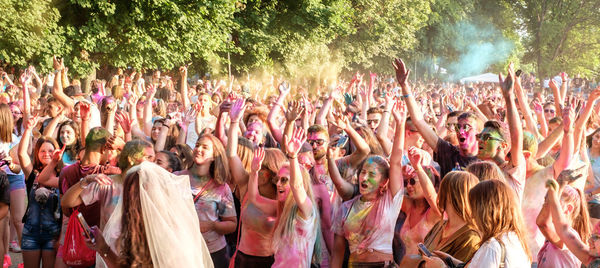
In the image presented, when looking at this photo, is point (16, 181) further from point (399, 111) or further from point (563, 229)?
point (563, 229)

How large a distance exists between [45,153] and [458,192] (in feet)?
14.0

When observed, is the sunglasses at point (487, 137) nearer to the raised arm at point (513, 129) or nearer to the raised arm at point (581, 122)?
the raised arm at point (513, 129)

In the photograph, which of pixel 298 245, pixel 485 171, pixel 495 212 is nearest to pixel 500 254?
pixel 495 212

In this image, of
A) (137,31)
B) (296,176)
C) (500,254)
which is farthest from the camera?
(137,31)

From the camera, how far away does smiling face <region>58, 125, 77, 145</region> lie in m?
6.86

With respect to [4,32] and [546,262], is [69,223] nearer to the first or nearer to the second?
[546,262]

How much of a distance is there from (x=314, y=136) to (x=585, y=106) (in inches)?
94.9

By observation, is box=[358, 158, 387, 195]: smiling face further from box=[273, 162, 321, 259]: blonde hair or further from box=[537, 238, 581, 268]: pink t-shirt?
box=[537, 238, 581, 268]: pink t-shirt

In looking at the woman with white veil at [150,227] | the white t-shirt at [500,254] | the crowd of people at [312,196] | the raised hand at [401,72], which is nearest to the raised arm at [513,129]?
the crowd of people at [312,196]

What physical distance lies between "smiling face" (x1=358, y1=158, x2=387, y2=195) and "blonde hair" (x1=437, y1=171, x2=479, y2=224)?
1.10 meters

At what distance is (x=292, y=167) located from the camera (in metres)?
4.73

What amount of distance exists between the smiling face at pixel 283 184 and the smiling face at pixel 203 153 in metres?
0.79

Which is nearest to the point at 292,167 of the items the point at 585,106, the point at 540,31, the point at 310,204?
the point at 310,204

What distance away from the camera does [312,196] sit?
4941 millimetres
